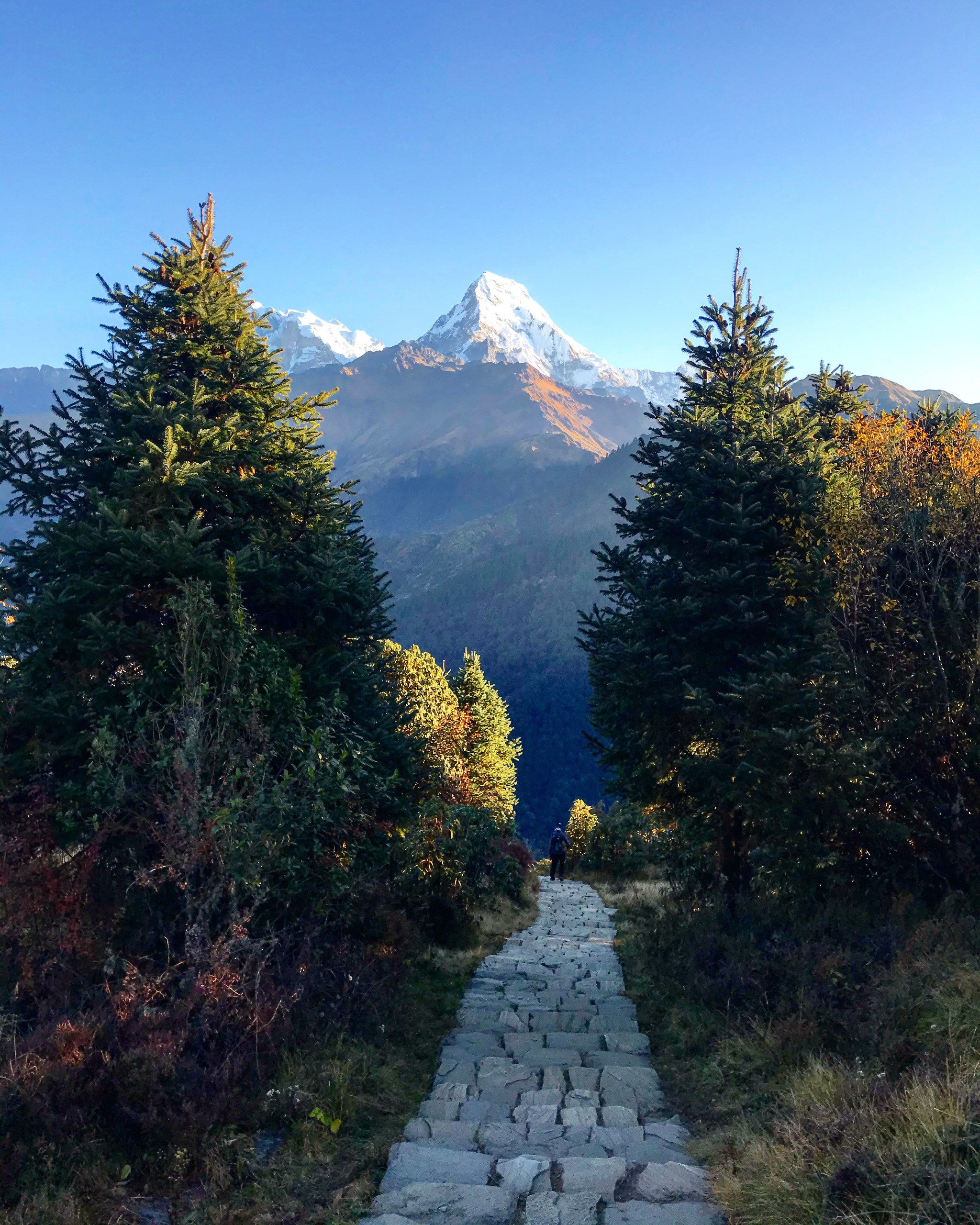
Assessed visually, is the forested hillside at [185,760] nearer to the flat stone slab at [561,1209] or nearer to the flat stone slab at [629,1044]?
the flat stone slab at [561,1209]

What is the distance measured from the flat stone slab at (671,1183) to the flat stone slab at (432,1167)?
9cm

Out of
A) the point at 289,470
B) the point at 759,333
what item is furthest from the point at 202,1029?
the point at 759,333

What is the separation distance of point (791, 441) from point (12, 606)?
11.6 meters

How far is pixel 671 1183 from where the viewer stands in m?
5.46

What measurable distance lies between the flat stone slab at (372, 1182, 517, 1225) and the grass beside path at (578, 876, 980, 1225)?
1.48m

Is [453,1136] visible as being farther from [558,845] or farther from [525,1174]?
[558,845]

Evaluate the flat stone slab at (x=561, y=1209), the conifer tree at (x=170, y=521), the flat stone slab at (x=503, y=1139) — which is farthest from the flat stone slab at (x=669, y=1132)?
the conifer tree at (x=170, y=521)

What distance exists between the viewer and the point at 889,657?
11.1m

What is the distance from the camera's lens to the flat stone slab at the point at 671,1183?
5.31 m

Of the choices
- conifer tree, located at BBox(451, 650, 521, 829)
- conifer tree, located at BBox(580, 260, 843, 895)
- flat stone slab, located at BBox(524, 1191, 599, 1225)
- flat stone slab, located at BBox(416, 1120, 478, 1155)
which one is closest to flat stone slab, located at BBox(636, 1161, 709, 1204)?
flat stone slab, located at BBox(524, 1191, 599, 1225)

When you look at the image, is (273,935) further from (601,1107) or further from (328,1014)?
(601,1107)

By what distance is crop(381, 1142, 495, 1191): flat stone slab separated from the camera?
5570 millimetres

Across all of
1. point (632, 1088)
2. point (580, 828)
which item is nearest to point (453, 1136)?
point (632, 1088)

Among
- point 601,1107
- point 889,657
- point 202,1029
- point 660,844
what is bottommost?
point 660,844
